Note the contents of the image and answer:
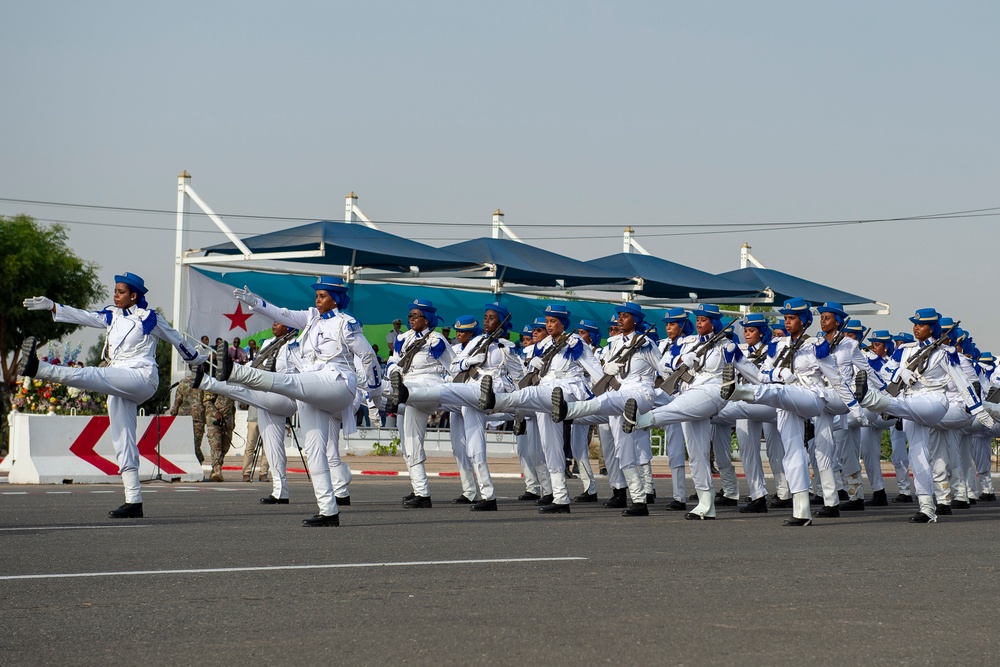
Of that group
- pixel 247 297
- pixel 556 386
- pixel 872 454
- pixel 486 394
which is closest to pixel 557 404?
pixel 486 394

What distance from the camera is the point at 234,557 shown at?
9.38 m

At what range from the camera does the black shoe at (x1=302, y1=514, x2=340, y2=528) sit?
12211mm

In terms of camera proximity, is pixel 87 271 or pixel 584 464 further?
pixel 87 271

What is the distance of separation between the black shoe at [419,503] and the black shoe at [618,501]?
2398mm

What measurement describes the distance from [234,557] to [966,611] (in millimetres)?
4774

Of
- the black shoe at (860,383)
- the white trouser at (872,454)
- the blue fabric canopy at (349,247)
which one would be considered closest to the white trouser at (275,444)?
the black shoe at (860,383)

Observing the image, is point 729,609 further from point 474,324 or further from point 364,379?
point 474,324

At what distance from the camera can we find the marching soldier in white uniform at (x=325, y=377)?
12.3 meters

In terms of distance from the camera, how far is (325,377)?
1234cm

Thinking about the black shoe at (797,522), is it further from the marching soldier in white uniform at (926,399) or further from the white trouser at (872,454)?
the white trouser at (872,454)

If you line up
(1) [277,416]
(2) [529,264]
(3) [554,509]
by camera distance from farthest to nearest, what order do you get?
(2) [529,264] < (1) [277,416] < (3) [554,509]

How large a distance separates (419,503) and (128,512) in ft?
12.2

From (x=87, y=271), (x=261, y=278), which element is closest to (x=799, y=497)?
(x=261, y=278)

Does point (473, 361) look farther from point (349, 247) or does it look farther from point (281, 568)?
point (349, 247)
